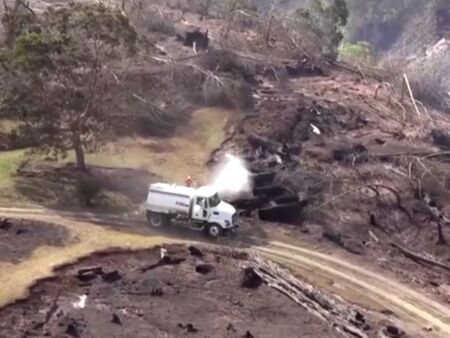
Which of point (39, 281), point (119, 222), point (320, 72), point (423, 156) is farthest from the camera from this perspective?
point (320, 72)

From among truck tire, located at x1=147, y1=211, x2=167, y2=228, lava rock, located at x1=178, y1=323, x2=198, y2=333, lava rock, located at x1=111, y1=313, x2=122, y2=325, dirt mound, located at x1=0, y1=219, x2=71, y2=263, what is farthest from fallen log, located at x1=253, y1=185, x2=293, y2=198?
lava rock, located at x1=111, y1=313, x2=122, y2=325

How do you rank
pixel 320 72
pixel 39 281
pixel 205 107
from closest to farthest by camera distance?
pixel 39 281
pixel 205 107
pixel 320 72

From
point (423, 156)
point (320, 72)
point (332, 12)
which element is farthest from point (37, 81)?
point (332, 12)

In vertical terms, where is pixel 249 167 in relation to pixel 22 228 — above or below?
above

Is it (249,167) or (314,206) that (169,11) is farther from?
(314,206)

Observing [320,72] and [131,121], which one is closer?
[131,121]

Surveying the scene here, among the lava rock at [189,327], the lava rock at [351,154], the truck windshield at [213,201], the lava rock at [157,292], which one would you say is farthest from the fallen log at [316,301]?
the lava rock at [351,154]

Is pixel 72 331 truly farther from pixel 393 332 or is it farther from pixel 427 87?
pixel 427 87
